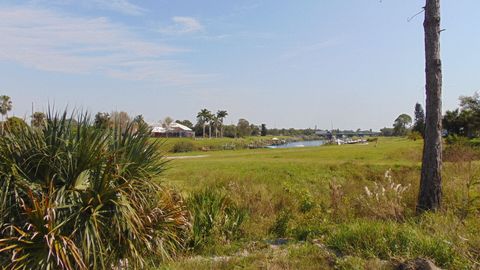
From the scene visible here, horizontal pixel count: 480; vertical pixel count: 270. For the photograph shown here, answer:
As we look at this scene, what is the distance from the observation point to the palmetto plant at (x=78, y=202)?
4461 mm

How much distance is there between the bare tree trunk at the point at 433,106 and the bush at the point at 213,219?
4284 mm

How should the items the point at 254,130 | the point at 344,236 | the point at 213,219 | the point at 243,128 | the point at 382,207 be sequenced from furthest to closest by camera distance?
the point at 254,130 < the point at 243,128 < the point at 382,207 < the point at 213,219 < the point at 344,236

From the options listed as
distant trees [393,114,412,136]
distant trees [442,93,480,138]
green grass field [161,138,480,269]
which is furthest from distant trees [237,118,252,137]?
green grass field [161,138,480,269]

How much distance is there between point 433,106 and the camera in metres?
8.37

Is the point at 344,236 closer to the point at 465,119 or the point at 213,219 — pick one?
the point at 213,219

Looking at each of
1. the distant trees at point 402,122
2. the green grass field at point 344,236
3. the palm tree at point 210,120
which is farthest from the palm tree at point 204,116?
the green grass field at point 344,236

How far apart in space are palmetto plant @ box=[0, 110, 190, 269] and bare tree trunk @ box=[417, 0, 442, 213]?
5.89 meters

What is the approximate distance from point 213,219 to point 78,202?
2.83 m

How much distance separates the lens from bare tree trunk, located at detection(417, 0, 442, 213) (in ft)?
27.2

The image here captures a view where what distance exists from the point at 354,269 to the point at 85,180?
3.95m

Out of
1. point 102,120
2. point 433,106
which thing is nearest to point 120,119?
point 102,120

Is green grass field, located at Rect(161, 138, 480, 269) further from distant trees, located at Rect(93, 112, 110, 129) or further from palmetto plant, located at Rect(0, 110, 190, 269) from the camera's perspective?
distant trees, located at Rect(93, 112, 110, 129)

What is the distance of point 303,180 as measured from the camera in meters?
18.5

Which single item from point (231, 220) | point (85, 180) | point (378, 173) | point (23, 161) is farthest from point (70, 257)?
point (378, 173)
